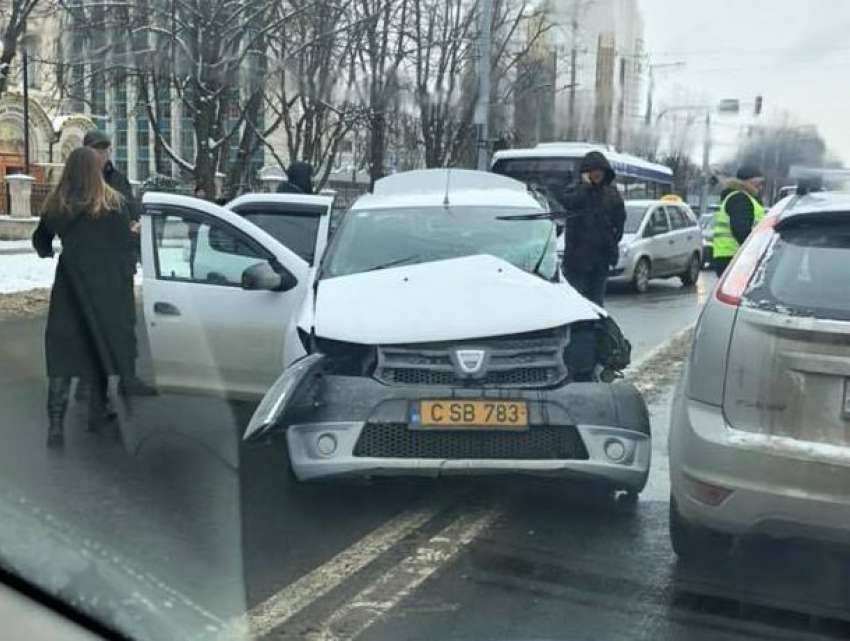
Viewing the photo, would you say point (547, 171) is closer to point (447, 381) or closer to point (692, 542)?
point (447, 381)

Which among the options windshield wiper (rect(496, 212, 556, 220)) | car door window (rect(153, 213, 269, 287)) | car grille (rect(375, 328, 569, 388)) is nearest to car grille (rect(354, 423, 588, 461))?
car grille (rect(375, 328, 569, 388))

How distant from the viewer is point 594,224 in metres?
8.34

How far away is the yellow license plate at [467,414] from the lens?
4.45 meters

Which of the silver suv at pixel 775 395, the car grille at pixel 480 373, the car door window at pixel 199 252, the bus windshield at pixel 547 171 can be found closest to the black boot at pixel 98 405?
the car door window at pixel 199 252

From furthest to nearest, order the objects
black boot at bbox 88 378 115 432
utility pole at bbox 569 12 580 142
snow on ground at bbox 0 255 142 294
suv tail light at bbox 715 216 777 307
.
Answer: utility pole at bbox 569 12 580 142 → snow on ground at bbox 0 255 142 294 → black boot at bbox 88 378 115 432 → suv tail light at bbox 715 216 777 307

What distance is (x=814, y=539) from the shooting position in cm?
348

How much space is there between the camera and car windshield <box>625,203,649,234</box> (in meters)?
16.8

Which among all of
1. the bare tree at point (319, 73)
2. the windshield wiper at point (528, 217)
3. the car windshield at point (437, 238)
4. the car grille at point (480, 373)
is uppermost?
the bare tree at point (319, 73)

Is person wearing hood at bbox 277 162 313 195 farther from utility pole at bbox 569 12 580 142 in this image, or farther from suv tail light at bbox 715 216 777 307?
utility pole at bbox 569 12 580 142

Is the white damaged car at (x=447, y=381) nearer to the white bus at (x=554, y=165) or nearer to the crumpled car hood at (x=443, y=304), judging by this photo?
the crumpled car hood at (x=443, y=304)

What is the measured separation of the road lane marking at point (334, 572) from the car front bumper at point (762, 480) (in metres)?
1.33

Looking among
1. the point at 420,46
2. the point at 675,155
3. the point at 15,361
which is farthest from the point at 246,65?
the point at 675,155

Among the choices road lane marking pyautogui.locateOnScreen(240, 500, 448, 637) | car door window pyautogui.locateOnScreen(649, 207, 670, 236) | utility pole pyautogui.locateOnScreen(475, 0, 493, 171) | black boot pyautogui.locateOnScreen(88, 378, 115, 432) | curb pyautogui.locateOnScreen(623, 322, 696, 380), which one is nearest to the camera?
road lane marking pyautogui.locateOnScreen(240, 500, 448, 637)

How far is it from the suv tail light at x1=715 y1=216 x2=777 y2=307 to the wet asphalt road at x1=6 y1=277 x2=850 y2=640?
114cm
